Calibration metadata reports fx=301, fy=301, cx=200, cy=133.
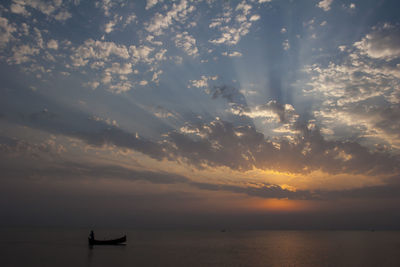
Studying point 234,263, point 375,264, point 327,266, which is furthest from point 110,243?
point 375,264

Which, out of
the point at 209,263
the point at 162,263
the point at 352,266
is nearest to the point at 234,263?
the point at 209,263

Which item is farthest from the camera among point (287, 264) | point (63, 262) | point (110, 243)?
point (110, 243)

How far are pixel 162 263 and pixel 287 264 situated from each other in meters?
22.4

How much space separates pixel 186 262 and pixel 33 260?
1038 inches

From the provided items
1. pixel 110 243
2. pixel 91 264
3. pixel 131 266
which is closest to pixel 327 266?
pixel 131 266

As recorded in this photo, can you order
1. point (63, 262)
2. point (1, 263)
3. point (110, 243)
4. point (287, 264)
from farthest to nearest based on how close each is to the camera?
1. point (110, 243)
2. point (287, 264)
3. point (63, 262)
4. point (1, 263)

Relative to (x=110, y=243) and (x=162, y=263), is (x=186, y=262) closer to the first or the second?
(x=162, y=263)

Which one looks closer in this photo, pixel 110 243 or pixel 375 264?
pixel 375 264

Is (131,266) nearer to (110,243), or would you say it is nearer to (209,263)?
(209,263)

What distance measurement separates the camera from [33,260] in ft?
170

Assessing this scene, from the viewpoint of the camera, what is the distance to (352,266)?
171 ft

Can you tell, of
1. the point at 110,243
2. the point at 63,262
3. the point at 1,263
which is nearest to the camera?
the point at 1,263

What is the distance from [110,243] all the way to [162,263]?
124 feet

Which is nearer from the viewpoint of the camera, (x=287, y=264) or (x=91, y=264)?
(x=91, y=264)
